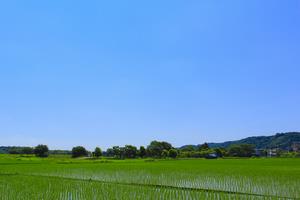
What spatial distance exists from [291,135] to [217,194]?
14649cm

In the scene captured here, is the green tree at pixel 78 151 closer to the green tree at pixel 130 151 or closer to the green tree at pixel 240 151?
the green tree at pixel 130 151

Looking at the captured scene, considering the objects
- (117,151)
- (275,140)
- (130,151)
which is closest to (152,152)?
(130,151)

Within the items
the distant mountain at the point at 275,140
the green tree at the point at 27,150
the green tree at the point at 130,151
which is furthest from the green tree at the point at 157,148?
the distant mountain at the point at 275,140

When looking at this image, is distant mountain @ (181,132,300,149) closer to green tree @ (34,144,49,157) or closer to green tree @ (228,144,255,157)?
green tree @ (228,144,255,157)

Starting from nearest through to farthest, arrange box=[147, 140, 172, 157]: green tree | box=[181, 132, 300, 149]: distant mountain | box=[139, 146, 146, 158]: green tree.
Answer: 1. box=[139, 146, 146, 158]: green tree
2. box=[147, 140, 172, 157]: green tree
3. box=[181, 132, 300, 149]: distant mountain

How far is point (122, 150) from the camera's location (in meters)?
69.4

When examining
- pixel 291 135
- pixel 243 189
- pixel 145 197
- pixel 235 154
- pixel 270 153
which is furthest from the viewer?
pixel 291 135

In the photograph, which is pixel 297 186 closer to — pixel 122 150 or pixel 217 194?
pixel 217 194

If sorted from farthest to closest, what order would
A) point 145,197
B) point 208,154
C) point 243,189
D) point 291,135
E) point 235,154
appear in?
point 291,135, point 235,154, point 208,154, point 243,189, point 145,197

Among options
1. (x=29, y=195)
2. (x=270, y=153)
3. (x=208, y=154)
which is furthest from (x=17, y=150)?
(x=29, y=195)

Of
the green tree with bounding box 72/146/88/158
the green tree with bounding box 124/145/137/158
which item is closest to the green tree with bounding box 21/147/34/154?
the green tree with bounding box 72/146/88/158

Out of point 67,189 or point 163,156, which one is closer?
point 67,189

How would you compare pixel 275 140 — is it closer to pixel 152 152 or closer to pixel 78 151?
pixel 152 152

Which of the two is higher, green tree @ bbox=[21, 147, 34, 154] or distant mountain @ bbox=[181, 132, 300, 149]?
distant mountain @ bbox=[181, 132, 300, 149]
